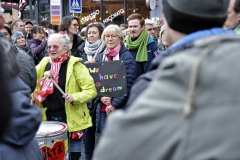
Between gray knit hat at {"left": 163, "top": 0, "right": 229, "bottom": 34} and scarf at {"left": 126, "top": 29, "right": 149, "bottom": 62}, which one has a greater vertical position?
gray knit hat at {"left": 163, "top": 0, "right": 229, "bottom": 34}

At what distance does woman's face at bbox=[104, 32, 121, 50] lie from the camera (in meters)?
4.98

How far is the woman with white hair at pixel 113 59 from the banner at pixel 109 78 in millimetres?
101

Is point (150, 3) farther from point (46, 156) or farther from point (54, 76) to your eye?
point (46, 156)

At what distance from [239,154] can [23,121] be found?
134 cm

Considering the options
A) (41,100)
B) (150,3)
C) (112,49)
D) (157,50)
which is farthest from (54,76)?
(150,3)

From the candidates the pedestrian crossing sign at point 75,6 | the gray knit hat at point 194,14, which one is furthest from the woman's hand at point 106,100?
the pedestrian crossing sign at point 75,6

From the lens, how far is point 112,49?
4988mm

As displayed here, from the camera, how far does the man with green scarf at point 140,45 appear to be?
5605mm

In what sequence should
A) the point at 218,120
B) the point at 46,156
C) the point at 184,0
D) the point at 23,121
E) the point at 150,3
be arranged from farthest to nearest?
the point at 150,3, the point at 46,156, the point at 23,121, the point at 184,0, the point at 218,120

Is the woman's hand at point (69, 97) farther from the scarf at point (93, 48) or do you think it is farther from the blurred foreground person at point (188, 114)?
the blurred foreground person at point (188, 114)

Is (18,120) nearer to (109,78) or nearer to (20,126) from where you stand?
(20,126)

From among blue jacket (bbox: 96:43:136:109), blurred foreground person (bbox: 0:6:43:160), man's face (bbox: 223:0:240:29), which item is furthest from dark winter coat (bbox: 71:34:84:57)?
blurred foreground person (bbox: 0:6:43:160)

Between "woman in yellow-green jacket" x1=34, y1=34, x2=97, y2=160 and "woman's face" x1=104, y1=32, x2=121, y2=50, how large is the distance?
0.74m

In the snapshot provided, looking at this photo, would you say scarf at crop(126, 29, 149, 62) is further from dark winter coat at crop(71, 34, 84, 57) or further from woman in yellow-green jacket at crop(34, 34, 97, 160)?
woman in yellow-green jacket at crop(34, 34, 97, 160)
